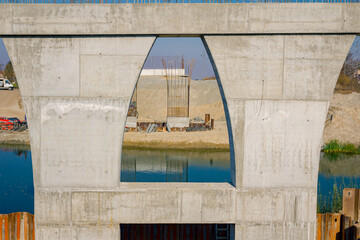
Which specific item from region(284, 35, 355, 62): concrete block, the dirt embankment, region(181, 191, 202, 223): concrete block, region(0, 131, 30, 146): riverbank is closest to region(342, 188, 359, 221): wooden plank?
region(284, 35, 355, 62): concrete block

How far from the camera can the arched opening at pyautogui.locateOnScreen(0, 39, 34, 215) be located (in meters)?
15.2

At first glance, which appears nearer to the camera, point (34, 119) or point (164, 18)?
point (164, 18)

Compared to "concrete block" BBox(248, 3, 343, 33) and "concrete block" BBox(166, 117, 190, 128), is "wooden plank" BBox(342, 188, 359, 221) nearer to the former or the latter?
"concrete block" BBox(248, 3, 343, 33)

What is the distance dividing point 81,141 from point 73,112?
0.60 meters

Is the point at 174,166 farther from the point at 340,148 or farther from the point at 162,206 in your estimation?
the point at 162,206

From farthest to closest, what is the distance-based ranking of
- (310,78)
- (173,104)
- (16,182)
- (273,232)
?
1. (173,104)
2. (16,182)
3. (273,232)
4. (310,78)

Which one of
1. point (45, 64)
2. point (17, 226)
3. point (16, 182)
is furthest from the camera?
point (16, 182)

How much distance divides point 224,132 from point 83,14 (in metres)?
25.5

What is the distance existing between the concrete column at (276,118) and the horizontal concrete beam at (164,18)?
314mm

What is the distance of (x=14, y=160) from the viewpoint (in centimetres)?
2436

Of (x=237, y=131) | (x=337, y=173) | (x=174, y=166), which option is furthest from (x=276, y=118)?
(x=174, y=166)

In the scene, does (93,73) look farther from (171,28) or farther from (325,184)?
(325,184)

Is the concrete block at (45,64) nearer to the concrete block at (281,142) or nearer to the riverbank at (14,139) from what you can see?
the concrete block at (281,142)

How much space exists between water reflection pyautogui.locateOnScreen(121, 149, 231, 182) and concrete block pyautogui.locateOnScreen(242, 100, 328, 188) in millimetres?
11497
